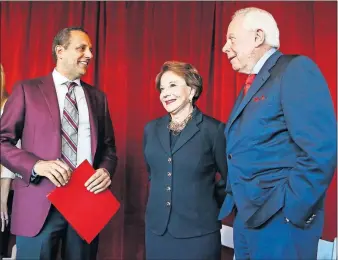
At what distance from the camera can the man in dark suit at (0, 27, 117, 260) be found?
1.67 metres

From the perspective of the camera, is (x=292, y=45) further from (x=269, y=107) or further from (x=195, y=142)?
(x=269, y=107)

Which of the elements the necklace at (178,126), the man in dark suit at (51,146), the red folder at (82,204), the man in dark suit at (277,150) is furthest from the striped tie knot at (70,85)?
the man in dark suit at (277,150)

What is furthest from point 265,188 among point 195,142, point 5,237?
point 5,237

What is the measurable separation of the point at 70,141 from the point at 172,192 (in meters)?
0.49

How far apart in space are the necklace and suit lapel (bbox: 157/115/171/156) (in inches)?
0.9

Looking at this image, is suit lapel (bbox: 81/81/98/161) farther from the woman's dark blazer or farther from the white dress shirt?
the woman's dark blazer

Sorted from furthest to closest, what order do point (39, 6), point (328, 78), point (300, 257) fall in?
1. point (39, 6)
2. point (328, 78)
3. point (300, 257)

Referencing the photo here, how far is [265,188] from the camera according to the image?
4.18 ft

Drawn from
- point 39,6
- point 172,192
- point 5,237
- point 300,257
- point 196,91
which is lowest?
point 5,237

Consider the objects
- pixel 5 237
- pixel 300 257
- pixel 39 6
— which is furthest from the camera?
pixel 39 6

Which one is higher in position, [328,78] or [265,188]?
[328,78]

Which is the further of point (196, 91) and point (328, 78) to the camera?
point (328, 78)

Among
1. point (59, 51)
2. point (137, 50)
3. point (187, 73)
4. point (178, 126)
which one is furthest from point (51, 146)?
point (137, 50)

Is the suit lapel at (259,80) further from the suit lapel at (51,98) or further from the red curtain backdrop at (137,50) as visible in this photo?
the red curtain backdrop at (137,50)
